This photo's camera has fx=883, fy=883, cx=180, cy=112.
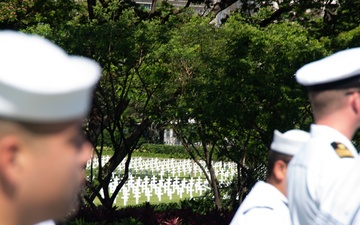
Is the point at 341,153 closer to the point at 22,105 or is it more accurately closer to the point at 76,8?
the point at 22,105

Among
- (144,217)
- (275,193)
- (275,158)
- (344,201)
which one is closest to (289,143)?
(275,158)

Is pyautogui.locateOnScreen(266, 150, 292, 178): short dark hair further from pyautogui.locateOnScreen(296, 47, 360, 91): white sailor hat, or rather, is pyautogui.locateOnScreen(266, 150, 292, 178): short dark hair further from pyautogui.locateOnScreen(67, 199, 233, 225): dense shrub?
pyautogui.locateOnScreen(67, 199, 233, 225): dense shrub

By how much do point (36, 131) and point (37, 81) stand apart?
7 cm

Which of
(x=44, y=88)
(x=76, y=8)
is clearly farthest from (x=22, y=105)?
(x=76, y=8)

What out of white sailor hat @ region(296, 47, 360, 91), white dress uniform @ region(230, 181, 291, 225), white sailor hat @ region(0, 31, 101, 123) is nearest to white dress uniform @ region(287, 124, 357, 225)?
white sailor hat @ region(296, 47, 360, 91)

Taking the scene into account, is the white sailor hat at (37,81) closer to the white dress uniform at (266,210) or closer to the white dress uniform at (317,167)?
the white dress uniform at (317,167)

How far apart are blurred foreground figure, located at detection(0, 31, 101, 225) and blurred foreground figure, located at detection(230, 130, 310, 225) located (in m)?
2.93

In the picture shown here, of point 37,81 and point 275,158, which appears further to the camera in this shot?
point 275,158

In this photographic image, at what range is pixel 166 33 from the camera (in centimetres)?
1456

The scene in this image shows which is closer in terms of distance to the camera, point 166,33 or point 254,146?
point 166,33

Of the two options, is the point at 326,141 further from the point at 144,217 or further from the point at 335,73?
the point at 144,217

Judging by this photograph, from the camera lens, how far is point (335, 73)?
2.94 m

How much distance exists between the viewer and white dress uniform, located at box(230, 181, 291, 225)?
4.20 meters

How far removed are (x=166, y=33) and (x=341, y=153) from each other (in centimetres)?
1180
